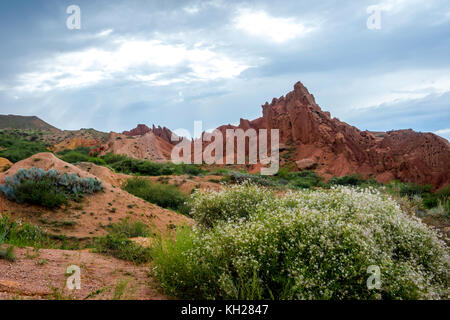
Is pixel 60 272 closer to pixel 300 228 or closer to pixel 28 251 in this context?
pixel 28 251

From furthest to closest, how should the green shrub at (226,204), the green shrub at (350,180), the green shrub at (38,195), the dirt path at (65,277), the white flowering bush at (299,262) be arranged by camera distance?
the green shrub at (350,180) < the green shrub at (38,195) < the green shrub at (226,204) < the dirt path at (65,277) < the white flowering bush at (299,262)

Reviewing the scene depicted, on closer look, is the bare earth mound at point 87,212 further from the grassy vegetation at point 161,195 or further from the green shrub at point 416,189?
the green shrub at point 416,189

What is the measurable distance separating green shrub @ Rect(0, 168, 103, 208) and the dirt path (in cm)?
462

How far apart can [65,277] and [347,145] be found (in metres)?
39.0

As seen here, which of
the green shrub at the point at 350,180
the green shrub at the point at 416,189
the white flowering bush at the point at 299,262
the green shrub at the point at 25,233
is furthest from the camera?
the green shrub at the point at 350,180

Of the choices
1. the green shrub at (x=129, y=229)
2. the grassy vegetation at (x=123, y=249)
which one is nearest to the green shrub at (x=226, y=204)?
the grassy vegetation at (x=123, y=249)

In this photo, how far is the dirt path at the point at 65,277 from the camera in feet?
13.3

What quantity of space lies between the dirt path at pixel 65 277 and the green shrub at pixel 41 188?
15.2 feet

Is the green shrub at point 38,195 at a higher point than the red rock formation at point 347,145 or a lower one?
lower

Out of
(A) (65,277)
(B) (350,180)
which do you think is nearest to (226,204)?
(A) (65,277)

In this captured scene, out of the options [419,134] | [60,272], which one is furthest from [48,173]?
[419,134]
